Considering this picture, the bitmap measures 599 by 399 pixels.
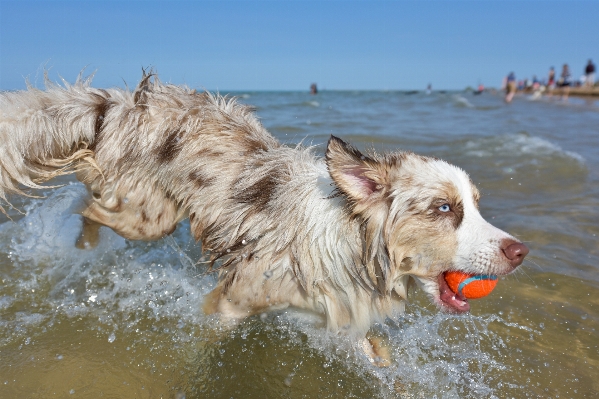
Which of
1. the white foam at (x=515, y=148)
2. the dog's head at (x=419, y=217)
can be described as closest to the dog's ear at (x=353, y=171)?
the dog's head at (x=419, y=217)

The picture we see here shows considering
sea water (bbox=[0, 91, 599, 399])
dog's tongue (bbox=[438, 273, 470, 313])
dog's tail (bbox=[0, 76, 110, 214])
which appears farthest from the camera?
dog's tail (bbox=[0, 76, 110, 214])

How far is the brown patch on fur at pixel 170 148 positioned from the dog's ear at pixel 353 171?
1.39m

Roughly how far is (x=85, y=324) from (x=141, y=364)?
83cm

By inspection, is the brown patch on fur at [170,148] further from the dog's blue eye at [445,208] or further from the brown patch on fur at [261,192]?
the dog's blue eye at [445,208]

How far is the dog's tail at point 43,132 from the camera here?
12.6ft

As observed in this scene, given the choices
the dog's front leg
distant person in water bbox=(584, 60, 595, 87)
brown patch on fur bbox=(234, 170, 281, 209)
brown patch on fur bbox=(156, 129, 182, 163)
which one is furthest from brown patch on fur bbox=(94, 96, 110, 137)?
distant person in water bbox=(584, 60, 595, 87)

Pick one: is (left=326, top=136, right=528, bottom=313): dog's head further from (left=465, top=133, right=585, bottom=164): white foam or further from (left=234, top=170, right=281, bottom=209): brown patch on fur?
(left=465, top=133, right=585, bottom=164): white foam

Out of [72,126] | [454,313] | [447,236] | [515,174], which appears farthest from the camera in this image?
[515,174]

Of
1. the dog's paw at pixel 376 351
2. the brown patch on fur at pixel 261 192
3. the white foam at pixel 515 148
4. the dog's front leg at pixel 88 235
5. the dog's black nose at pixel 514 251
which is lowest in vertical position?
the dog's paw at pixel 376 351

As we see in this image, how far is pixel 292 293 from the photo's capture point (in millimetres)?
3672

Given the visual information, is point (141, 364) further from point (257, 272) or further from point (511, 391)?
point (511, 391)

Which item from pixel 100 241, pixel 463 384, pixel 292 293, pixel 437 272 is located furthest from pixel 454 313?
pixel 100 241

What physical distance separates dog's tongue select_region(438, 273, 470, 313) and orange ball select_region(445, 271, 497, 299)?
0.09ft

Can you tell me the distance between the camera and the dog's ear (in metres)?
3.16
